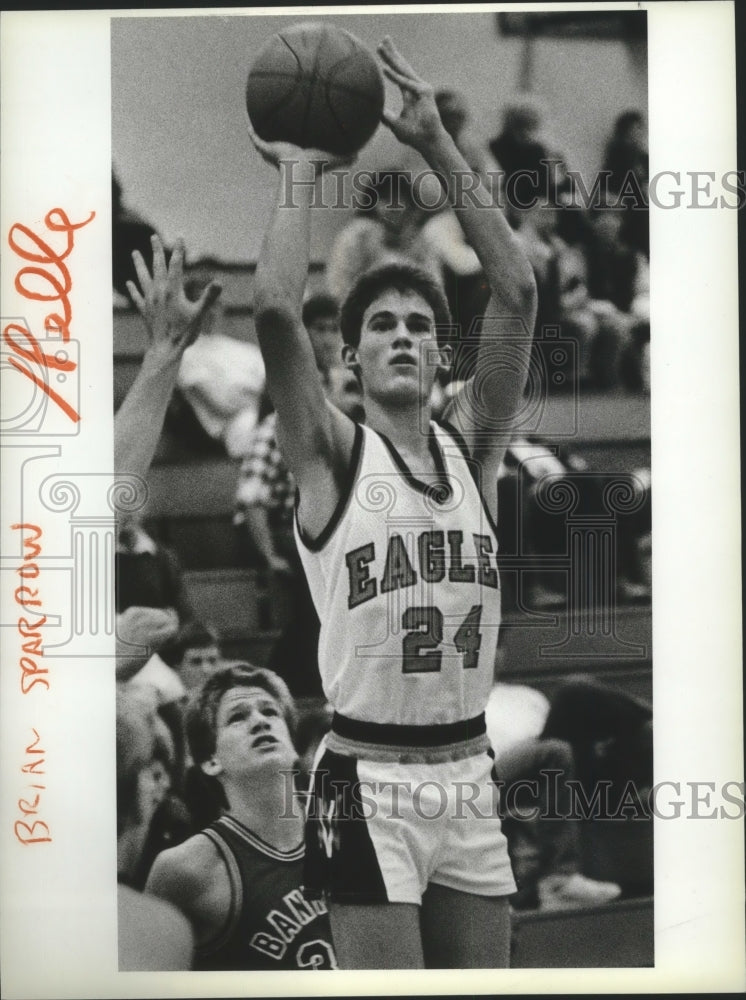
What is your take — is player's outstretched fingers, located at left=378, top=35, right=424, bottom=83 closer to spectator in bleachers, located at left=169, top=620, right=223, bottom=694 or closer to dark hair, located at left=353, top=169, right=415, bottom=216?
dark hair, located at left=353, top=169, right=415, bottom=216

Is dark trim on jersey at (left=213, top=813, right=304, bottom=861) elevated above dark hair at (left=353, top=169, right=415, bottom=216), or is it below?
below

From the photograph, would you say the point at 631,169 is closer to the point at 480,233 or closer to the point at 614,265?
the point at 614,265

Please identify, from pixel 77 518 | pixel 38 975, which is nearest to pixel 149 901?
pixel 38 975

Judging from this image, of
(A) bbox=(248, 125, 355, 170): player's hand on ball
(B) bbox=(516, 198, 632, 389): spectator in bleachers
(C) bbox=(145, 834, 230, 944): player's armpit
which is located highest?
(A) bbox=(248, 125, 355, 170): player's hand on ball

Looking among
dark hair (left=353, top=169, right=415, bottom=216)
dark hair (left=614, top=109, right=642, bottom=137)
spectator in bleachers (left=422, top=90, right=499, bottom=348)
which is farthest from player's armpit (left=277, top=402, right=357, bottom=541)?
dark hair (left=614, top=109, right=642, bottom=137)

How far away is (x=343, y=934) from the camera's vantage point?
7.72 ft

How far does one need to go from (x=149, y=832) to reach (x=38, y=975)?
447 millimetres

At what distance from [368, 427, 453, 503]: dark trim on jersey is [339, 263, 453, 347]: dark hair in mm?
240

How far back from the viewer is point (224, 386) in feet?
7.71

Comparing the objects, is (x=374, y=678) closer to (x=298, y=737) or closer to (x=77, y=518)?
(x=298, y=737)

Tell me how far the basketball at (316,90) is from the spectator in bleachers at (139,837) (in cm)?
139

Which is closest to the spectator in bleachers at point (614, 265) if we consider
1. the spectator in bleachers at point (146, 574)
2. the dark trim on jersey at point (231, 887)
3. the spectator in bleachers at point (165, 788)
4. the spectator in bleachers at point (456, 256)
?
the spectator in bleachers at point (456, 256)

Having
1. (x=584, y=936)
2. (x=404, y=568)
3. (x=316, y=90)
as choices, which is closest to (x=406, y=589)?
(x=404, y=568)

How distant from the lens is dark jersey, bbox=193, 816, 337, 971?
7.71 feet
